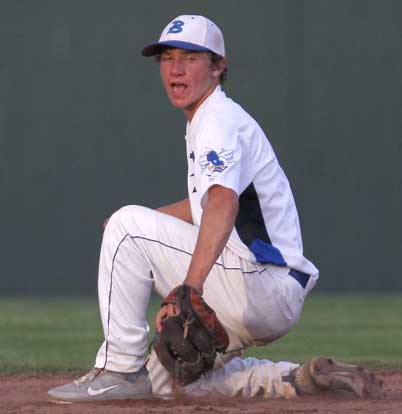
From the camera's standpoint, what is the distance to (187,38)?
3.84m

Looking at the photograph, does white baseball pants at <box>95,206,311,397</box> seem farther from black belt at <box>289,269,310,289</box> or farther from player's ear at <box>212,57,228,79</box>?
player's ear at <box>212,57,228,79</box>

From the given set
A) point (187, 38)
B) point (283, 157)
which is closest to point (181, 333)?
point (187, 38)

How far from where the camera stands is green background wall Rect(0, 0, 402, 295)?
877 cm

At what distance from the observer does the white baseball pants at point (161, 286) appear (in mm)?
3717

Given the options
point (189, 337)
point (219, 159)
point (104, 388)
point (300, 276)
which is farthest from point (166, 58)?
point (104, 388)

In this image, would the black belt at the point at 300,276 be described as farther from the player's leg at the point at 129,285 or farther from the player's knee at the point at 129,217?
the player's knee at the point at 129,217

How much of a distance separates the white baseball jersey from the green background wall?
191 inches

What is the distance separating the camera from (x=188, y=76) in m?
3.86

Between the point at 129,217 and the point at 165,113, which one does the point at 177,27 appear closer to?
the point at 129,217

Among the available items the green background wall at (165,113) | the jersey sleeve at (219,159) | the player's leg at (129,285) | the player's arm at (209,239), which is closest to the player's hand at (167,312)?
the player's arm at (209,239)

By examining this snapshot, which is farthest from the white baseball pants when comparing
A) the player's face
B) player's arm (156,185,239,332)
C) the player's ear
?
the player's ear

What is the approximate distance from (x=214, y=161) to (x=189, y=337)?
0.51 metres

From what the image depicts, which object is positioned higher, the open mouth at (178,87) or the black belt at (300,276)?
Result: the open mouth at (178,87)

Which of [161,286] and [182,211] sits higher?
[182,211]
